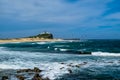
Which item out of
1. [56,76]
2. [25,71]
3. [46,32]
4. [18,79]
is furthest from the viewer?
[46,32]

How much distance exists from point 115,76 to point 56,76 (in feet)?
17.3

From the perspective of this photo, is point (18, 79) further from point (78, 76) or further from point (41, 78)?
point (78, 76)

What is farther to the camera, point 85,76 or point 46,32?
point 46,32

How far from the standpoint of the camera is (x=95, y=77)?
20.8 meters

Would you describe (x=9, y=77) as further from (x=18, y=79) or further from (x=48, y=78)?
(x=48, y=78)

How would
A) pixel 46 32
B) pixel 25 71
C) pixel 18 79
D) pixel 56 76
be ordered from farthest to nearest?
pixel 46 32, pixel 25 71, pixel 56 76, pixel 18 79

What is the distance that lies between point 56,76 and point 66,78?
1.27m

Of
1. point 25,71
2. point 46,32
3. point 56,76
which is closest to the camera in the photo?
point 56,76

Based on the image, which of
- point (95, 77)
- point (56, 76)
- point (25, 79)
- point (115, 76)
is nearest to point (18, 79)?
point (25, 79)

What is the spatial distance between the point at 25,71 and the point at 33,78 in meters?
4.05

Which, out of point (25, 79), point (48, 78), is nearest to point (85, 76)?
point (48, 78)

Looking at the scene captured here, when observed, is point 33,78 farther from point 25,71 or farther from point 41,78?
point 25,71

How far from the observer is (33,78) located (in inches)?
780

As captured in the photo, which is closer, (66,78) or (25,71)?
(66,78)
